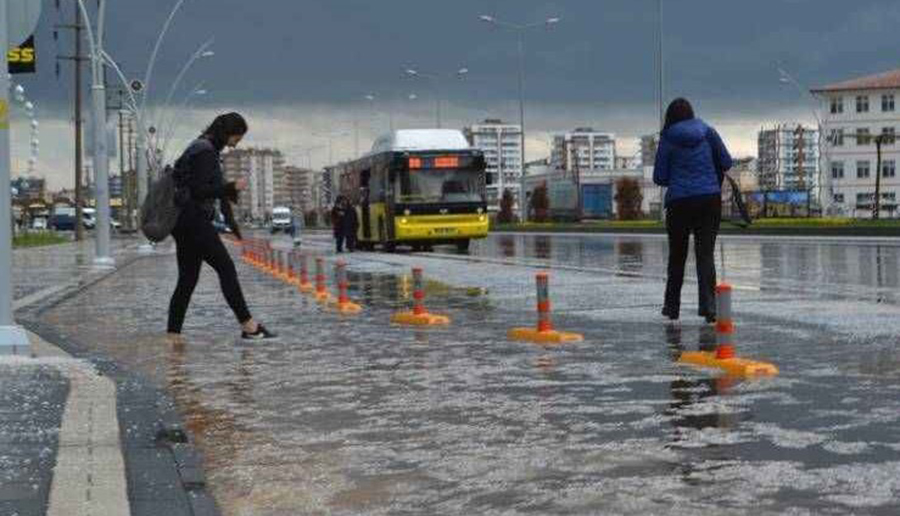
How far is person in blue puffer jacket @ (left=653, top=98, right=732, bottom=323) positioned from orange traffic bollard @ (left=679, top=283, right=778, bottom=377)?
3082mm

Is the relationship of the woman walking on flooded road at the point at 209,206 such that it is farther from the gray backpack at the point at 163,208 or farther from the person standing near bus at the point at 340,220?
the person standing near bus at the point at 340,220

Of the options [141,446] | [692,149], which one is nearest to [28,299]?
[692,149]

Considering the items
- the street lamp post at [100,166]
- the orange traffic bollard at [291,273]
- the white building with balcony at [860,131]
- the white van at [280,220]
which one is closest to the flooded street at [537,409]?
the orange traffic bollard at [291,273]

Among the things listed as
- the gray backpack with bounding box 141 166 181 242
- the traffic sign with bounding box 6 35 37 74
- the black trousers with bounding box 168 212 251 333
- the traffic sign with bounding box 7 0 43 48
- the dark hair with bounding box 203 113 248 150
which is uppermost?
the traffic sign with bounding box 6 35 37 74

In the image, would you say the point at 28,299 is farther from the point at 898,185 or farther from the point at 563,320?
the point at 898,185

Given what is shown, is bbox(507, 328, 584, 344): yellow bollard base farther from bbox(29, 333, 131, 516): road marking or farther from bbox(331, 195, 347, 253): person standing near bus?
bbox(331, 195, 347, 253): person standing near bus

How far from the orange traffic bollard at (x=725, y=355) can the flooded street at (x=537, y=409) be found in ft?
0.57

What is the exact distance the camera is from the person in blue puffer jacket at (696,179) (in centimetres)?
1249

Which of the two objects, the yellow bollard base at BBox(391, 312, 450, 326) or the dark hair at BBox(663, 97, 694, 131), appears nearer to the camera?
the dark hair at BBox(663, 97, 694, 131)

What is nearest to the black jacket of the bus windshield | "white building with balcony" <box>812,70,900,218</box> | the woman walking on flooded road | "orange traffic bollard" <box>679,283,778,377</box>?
the woman walking on flooded road

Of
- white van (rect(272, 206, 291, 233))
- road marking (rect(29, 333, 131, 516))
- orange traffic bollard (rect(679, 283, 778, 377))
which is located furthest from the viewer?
white van (rect(272, 206, 291, 233))

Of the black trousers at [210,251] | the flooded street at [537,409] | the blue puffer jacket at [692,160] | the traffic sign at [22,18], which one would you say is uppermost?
the traffic sign at [22,18]

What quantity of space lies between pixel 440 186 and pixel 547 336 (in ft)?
98.8

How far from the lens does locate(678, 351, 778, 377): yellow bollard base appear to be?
8797mm
